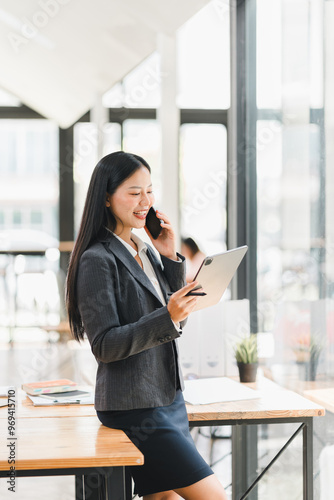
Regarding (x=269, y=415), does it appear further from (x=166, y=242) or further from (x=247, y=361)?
(x=166, y=242)

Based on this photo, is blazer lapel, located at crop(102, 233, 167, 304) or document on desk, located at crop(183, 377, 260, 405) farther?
document on desk, located at crop(183, 377, 260, 405)

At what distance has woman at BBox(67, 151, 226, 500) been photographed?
1.61 m

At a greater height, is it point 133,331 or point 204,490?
point 133,331

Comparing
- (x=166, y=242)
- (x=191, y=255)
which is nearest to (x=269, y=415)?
(x=166, y=242)

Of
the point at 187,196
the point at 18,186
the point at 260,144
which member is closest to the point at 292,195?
the point at 260,144

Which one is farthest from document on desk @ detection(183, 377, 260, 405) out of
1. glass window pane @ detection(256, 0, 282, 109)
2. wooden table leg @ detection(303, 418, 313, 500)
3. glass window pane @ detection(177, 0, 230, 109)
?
glass window pane @ detection(177, 0, 230, 109)

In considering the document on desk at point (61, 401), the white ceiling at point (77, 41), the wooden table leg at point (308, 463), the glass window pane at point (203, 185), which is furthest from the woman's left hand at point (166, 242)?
the glass window pane at point (203, 185)

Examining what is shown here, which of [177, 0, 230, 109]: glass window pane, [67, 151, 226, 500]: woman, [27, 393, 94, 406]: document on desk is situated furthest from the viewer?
[177, 0, 230, 109]: glass window pane

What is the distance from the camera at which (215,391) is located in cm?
234

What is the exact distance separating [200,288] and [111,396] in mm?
358

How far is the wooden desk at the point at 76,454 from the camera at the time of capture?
1.49 metres

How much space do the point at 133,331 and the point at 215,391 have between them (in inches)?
33.9

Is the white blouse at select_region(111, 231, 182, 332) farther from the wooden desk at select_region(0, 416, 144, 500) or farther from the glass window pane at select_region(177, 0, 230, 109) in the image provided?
the glass window pane at select_region(177, 0, 230, 109)

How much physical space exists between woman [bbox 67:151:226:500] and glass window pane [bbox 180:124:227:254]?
4.13 metres
